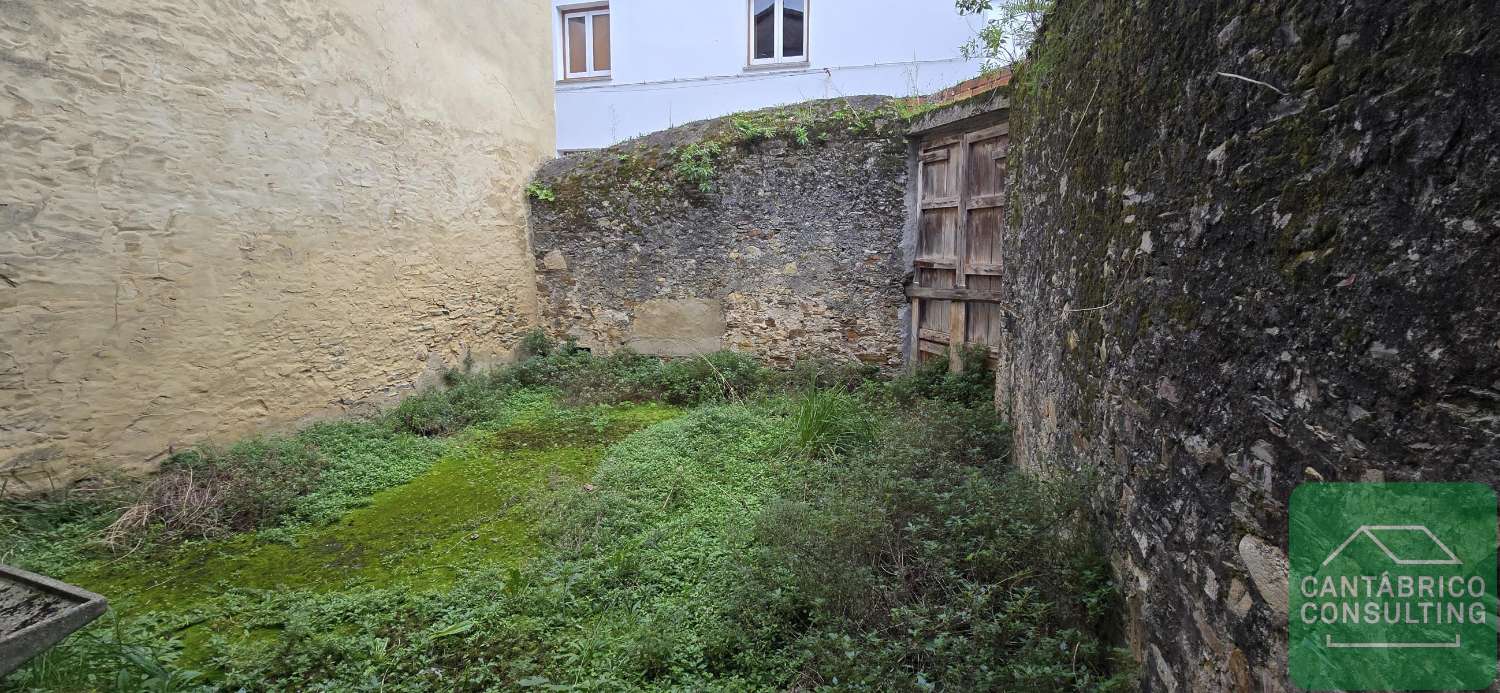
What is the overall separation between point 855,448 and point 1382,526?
3.18 m

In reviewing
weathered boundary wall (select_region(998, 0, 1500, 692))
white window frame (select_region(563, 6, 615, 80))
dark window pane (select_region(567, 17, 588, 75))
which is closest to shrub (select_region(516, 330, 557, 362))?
white window frame (select_region(563, 6, 615, 80))

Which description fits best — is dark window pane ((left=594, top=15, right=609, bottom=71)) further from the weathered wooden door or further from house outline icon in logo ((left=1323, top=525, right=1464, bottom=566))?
house outline icon in logo ((left=1323, top=525, right=1464, bottom=566))

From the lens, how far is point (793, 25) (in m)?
10.1

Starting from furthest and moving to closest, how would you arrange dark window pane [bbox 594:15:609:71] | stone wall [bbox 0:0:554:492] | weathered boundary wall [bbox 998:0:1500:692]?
dark window pane [bbox 594:15:609:71], stone wall [bbox 0:0:554:492], weathered boundary wall [bbox 998:0:1500:692]

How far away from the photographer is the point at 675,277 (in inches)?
283

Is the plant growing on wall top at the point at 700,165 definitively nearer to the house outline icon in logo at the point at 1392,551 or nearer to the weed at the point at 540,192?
the weed at the point at 540,192

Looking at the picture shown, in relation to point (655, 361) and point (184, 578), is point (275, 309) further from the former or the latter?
point (655, 361)

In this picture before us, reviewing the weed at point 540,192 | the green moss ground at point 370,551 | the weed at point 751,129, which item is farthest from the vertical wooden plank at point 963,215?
the weed at point 540,192

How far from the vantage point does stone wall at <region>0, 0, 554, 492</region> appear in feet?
11.7

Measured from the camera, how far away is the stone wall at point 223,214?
11.7 feet

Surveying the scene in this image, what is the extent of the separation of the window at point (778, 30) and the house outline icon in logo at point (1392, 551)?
10.1 metres

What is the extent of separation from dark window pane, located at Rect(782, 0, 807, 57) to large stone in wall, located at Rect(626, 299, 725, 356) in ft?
17.3

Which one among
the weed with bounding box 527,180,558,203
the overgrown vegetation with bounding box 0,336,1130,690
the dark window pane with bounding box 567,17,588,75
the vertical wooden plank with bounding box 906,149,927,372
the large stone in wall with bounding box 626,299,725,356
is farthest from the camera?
the dark window pane with bounding box 567,17,588,75

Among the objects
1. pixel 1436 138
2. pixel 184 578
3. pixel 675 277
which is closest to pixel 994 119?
pixel 675 277
